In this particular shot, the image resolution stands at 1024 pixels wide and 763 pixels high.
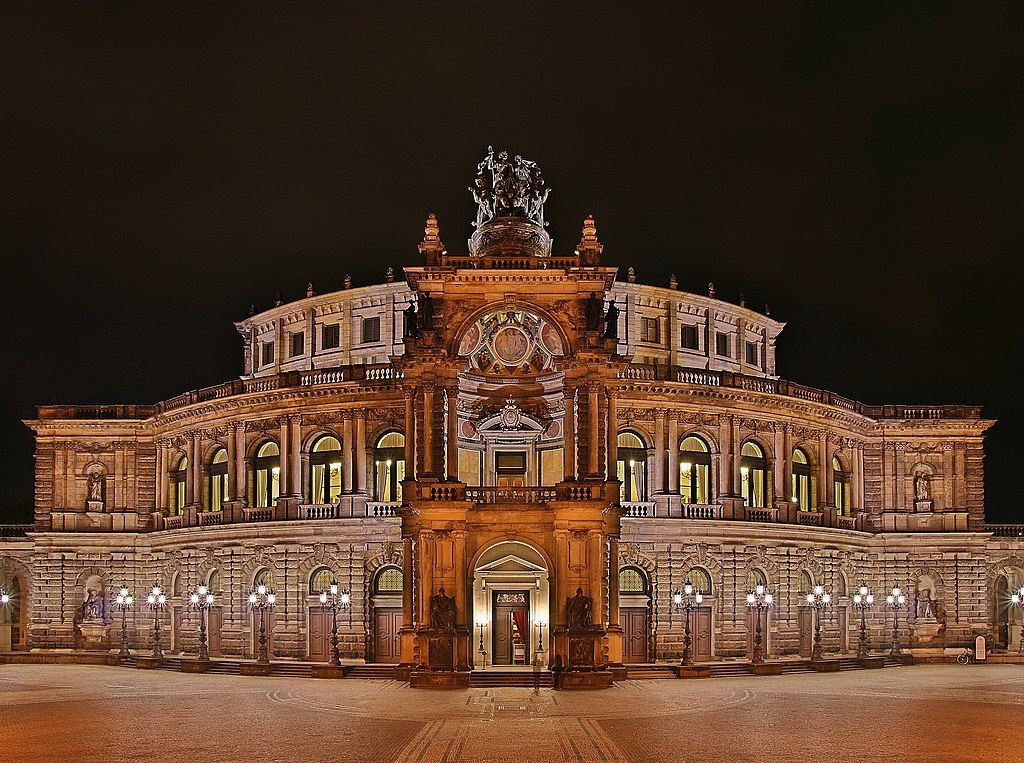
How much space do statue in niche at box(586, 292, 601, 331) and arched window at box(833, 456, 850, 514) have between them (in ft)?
84.9

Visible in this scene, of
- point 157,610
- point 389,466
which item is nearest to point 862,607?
point 389,466

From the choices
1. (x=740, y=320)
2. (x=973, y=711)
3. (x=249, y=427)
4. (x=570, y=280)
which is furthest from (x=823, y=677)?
(x=249, y=427)

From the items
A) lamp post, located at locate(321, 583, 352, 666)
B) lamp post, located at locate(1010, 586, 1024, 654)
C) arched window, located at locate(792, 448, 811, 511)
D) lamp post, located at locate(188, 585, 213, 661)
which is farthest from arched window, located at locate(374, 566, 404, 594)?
lamp post, located at locate(1010, 586, 1024, 654)

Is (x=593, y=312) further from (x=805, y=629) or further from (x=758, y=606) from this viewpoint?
(x=805, y=629)

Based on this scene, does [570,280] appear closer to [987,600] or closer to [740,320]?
[740,320]

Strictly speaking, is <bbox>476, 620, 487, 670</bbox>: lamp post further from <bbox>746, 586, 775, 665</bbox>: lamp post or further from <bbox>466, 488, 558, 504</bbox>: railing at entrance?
<bbox>746, 586, 775, 665</bbox>: lamp post

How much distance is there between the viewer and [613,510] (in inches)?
2146

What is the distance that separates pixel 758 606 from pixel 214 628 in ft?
96.6

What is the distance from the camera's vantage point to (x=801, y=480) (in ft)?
236

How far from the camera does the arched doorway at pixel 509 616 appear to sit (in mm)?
57625

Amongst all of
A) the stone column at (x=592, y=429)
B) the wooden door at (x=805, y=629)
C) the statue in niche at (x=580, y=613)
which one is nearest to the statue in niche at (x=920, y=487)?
the wooden door at (x=805, y=629)

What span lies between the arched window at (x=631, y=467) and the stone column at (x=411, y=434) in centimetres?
1492

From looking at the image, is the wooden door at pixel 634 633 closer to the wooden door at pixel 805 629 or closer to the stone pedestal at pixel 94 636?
the wooden door at pixel 805 629

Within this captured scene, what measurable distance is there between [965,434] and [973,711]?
3793cm
